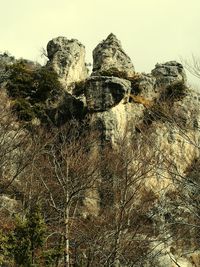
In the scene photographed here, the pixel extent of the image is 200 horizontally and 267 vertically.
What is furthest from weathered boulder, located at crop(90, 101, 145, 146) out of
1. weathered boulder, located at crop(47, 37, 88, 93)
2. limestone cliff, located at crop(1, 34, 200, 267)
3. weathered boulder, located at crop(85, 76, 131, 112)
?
Result: weathered boulder, located at crop(47, 37, 88, 93)

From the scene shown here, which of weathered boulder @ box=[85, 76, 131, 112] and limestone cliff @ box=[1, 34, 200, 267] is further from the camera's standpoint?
weathered boulder @ box=[85, 76, 131, 112]

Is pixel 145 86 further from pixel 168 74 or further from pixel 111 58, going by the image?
pixel 111 58

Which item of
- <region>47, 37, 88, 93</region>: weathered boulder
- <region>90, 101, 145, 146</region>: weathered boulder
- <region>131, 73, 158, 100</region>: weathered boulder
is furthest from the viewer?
<region>47, 37, 88, 93</region>: weathered boulder

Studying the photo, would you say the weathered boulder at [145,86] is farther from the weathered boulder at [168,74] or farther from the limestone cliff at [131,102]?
the weathered boulder at [168,74]

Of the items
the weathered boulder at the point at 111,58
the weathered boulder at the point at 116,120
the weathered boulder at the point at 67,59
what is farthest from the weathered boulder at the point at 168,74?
the weathered boulder at the point at 67,59

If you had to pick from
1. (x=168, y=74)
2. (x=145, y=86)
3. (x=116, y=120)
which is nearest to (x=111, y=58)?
(x=168, y=74)

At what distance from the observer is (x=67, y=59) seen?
153 ft

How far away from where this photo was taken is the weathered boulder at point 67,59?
45500 millimetres

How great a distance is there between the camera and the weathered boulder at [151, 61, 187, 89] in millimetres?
42812

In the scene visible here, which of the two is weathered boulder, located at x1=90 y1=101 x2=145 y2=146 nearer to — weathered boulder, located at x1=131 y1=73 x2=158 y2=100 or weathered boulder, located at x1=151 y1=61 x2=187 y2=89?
weathered boulder, located at x1=131 y1=73 x2=158 y2=100

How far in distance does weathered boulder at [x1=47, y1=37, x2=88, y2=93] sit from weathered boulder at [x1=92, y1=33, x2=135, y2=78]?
182 cm

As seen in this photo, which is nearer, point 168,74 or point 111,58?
point 168,74

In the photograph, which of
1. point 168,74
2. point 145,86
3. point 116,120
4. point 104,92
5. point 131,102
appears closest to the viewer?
point 116,120

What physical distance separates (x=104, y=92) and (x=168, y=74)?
989cm
